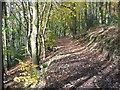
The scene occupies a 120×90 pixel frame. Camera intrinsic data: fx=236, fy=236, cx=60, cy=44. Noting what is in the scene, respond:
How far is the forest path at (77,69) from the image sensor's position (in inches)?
114

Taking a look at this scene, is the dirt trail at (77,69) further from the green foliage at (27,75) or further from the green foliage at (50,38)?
the green foliage at (27,75)

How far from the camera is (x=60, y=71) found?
3.01m

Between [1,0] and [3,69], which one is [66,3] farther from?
[3,69]

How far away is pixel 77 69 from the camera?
9.76 feet

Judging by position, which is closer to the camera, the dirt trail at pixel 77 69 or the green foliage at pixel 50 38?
the dirt trail at pixel 77 69

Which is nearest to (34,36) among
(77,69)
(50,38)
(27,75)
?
(50,38)

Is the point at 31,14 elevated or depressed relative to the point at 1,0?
depressed

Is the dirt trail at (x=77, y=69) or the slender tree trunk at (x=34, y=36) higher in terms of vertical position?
the slender tree trunk at (x=34, y=36)

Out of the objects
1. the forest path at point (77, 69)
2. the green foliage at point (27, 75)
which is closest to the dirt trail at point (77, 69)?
the forest path at point (77, 69)

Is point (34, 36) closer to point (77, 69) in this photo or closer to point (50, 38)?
point (50, 38)

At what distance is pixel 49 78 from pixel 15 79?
1.46 ft

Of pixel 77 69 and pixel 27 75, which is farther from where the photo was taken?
pixel 27 75

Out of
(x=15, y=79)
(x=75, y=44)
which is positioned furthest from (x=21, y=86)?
(x=75, y=44)

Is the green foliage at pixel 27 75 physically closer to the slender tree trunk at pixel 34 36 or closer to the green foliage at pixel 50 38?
the slender tree trunk at pixel 34 36
